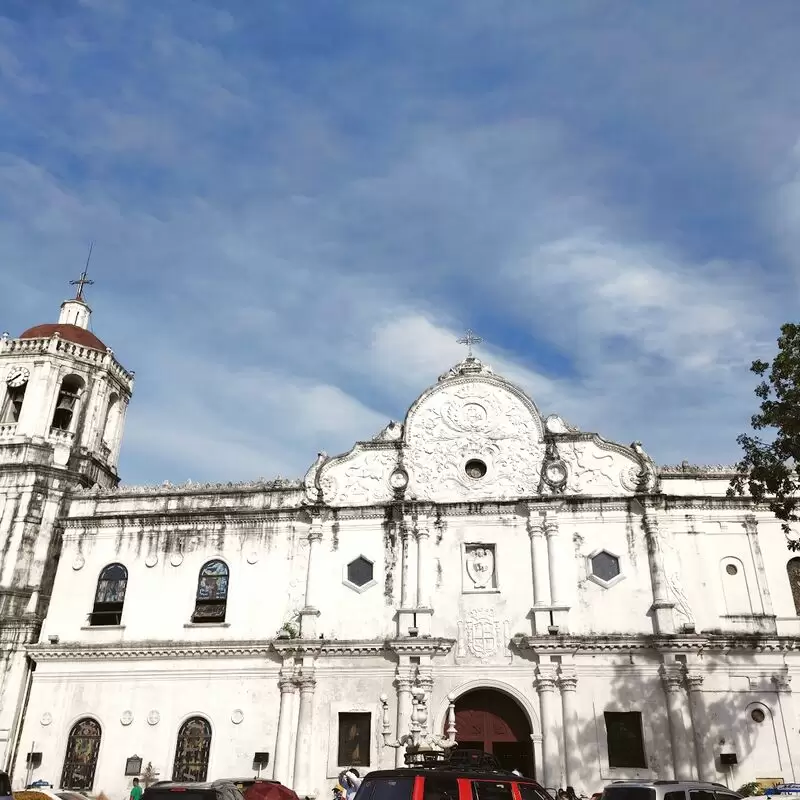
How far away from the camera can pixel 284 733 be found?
2161 cm

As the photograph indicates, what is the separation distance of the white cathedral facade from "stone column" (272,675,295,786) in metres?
0.07

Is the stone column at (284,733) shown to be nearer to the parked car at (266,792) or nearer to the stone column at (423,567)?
the parked car at (266,792)

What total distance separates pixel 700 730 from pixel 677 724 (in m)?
0.73

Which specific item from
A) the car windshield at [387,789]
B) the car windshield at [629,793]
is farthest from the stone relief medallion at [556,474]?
the car windshield at [387,789]

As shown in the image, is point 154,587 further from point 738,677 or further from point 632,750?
point 738,677

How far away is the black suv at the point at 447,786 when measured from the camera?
28.7 ft

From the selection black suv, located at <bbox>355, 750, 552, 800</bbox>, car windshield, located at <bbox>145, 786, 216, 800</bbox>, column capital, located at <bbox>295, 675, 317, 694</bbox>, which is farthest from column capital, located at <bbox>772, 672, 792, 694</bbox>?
car windshield, located at <bbox>145, 786, 216, 800</bbox>

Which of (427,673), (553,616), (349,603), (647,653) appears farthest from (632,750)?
(349,603)

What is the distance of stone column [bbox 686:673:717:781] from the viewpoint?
20.1m

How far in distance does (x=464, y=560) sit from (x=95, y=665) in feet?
40.7

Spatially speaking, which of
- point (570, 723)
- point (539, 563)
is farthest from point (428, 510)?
point (570, 723)

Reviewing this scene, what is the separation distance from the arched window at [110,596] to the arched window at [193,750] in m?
4.37

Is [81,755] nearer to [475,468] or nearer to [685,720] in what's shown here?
[475,468]

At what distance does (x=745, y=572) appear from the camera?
2247cm
